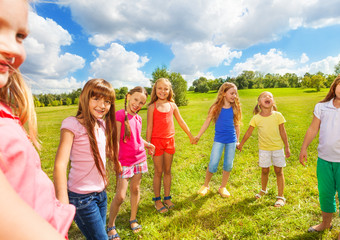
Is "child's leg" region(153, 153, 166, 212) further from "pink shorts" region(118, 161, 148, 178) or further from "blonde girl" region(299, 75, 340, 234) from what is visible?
"blonde girl" region(299, 75, 340, 234)

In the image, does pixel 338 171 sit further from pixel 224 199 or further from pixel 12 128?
pixel 12 128

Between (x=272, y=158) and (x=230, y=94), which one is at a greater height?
(x=230, y=94)

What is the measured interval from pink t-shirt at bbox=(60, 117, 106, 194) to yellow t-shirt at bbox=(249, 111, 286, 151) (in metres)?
3.23

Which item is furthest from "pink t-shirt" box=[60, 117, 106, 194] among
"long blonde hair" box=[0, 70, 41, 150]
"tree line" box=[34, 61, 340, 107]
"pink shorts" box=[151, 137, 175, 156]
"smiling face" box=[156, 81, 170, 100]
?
"tree line" box=[34, 61, 340, 107]

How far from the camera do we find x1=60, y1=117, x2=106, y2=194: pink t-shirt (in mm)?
1952

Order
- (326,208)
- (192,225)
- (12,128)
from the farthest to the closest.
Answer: (192,225)
(326,208)
(12,128)

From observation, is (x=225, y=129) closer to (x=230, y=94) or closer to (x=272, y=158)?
(x=230, y=94)

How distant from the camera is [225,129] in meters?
4.10

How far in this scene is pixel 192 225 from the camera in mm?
3279

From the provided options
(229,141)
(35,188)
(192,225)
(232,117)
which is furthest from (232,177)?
(35,188)

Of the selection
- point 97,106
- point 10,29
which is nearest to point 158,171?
point 97,106

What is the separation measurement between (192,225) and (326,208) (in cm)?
211

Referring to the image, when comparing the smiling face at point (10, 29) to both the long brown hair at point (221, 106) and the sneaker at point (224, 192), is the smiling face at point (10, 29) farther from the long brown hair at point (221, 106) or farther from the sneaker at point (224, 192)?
the sneaker at point (224, 192)

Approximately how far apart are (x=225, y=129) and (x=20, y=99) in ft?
12.4
